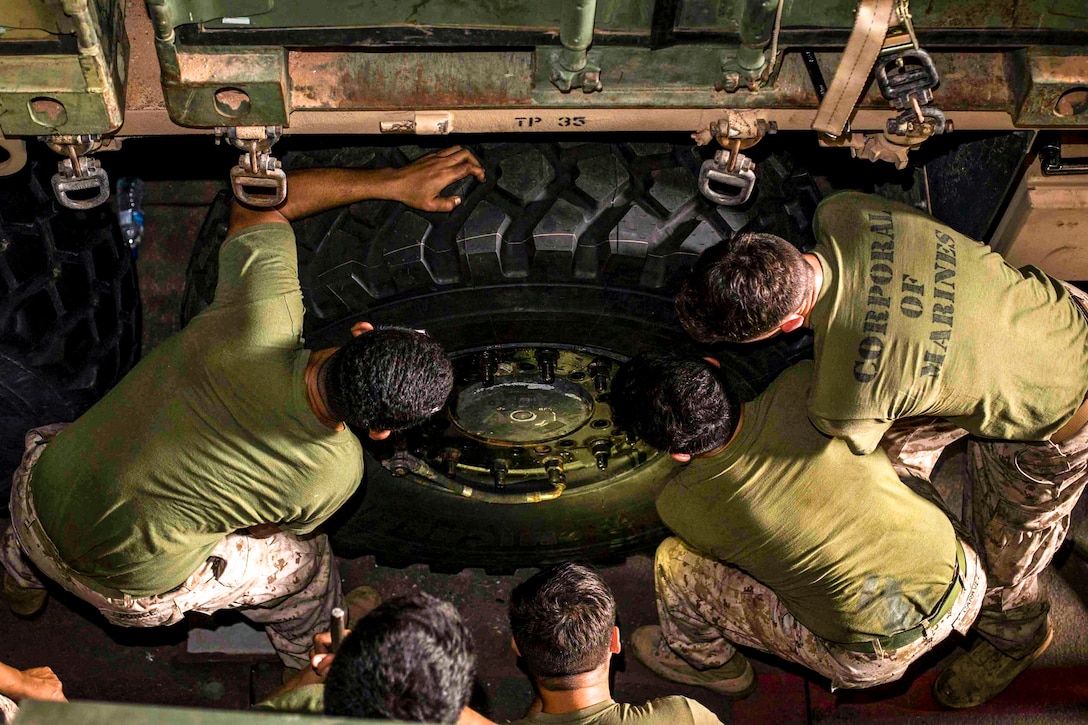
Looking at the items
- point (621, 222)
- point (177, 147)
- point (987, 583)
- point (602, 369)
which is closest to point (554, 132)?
point (621, 222)

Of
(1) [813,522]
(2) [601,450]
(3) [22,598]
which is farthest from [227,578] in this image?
(1) [813,522]

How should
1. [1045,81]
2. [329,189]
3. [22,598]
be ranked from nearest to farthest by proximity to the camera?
[1045,81] → [329,189] → [22,598]

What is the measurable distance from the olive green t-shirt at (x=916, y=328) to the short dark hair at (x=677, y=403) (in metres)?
0.24

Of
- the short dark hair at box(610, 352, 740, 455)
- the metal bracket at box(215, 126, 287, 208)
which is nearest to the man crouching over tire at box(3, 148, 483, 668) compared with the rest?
the metal bracket at box(215, 126, 287, 208)

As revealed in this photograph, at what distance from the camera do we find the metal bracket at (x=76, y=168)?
3000 mm

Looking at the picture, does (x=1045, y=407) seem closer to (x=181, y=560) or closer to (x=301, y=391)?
(x=301, y=391)

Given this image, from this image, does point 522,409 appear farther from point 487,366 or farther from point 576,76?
point 576,76

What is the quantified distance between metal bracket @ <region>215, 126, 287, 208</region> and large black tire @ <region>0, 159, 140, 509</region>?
807mm

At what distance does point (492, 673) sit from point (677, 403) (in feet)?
5.42

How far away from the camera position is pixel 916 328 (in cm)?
316

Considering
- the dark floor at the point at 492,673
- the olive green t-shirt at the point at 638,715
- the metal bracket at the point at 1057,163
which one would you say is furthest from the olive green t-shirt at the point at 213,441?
the metal bracket at the point at 1057,163

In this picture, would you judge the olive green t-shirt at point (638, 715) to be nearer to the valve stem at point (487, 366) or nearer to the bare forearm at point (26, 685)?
the valve stem at point (487, 366)

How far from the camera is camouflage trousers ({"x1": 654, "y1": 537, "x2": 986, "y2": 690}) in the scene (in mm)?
3748

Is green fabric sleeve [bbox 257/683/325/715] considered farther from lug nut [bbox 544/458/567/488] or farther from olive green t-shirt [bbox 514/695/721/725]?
lug nut [bbox 544/458/567/488]
